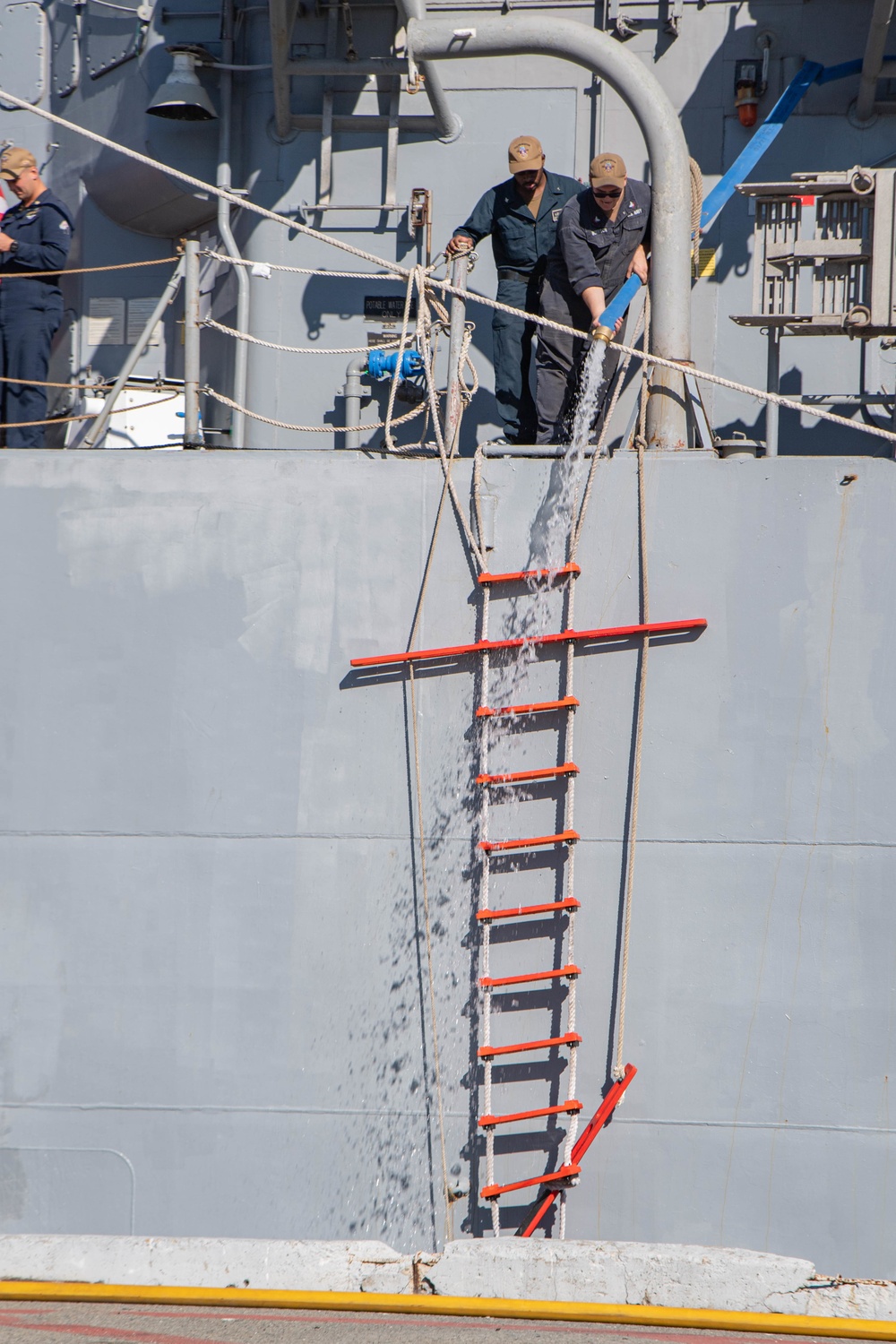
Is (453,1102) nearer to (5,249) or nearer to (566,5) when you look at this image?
(5,249)

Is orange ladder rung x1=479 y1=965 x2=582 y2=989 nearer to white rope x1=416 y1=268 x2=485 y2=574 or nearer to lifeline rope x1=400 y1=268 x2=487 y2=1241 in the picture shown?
lifeline rope x1=400 y1=268 x2=487 y2=1241

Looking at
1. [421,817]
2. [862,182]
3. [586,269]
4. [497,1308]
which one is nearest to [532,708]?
[421,817]

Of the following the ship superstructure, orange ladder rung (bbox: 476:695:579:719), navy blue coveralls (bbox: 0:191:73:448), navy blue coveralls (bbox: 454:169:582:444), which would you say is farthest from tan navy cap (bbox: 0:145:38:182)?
orange ladder rung (bbox: 476:695:579:719)

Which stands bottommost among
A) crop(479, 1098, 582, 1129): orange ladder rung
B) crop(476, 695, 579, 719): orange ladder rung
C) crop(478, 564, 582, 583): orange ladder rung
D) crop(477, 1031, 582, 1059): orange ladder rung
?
crop(479, 1098, 582, 1129): orange ladder rung

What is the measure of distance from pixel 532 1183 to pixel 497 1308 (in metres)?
0.78

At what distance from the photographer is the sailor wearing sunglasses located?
4328 mm

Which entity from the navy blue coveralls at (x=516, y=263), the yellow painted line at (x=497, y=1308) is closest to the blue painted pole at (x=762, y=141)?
the navy blue coveralls at (x=516, y=263)

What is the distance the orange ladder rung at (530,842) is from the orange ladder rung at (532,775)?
193 mm

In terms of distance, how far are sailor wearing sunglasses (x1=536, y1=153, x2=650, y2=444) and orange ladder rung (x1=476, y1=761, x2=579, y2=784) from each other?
3.94 feet

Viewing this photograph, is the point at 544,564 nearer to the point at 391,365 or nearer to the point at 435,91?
the point at 391,365

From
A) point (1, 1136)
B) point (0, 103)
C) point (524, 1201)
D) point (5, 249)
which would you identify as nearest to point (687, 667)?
point (524, 1201)

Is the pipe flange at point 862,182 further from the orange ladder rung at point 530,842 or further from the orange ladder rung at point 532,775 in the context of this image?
the orange ladder rung at point 530,842

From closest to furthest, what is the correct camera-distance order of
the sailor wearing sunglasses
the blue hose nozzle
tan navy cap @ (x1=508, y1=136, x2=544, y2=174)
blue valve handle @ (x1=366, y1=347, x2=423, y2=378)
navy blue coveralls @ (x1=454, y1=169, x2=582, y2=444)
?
the blue hose nozzle, the sailor wearing sunglasses, tan navy cap @ (x1=508, y1=136, x2=544, y2=174), navy blue coveralls @ (x1=454, y1=169, x2=582, y2=444), blue valve handle @ (x1=366, y1=347, x2=423, y2=378)

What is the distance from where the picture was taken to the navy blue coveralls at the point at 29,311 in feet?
15.4
